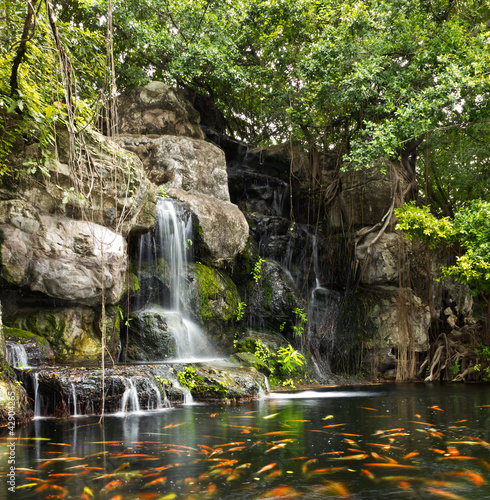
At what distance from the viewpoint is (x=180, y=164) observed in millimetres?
12648

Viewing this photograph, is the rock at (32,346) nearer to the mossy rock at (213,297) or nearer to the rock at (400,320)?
the mossy rock at (213,297)

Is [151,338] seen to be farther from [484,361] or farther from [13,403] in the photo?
[484,361]

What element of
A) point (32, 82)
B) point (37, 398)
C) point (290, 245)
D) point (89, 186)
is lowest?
point (37, 398)

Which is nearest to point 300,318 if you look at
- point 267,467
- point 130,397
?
point 130,397

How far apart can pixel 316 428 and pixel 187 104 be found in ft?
39.5

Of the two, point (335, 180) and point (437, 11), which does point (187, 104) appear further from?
point (437, 11)

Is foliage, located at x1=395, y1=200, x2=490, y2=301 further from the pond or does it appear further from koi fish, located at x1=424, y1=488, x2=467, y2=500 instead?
koi fish, located at x1=424, y1=488, x2=467, y2=500

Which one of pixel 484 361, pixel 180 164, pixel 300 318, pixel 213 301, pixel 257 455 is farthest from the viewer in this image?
pixel 180 164

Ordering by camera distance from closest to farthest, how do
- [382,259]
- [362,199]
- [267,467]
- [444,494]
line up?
[444,494] → [267,467] → [382,259] → [362,199]

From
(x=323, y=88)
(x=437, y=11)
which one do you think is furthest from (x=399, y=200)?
(x=437, y=11)

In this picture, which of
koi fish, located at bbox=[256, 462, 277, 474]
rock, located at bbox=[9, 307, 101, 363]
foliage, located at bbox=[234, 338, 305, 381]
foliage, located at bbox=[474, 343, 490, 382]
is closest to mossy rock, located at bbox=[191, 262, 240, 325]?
foliage, located at bbox=[234, 338, 305, 381]

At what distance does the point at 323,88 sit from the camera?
1155 centimetres

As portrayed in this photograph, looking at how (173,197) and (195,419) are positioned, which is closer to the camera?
(195,419)

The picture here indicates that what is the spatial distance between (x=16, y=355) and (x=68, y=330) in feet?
5.01
